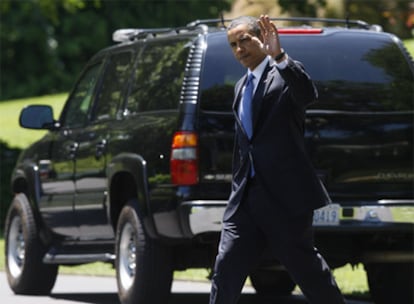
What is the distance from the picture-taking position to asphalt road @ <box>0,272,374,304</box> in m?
12.1

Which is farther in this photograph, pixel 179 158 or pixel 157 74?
pixel 157 74

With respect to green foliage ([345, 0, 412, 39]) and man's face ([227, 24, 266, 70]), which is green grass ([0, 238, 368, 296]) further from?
green foliage ([345, 0, 412, 39])

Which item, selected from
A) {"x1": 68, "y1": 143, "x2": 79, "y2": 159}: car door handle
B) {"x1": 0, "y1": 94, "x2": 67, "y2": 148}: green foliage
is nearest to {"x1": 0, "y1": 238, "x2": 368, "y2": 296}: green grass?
{"x1": 68, "y1": 143, "x2": 79, "y2": 159}: car door handle

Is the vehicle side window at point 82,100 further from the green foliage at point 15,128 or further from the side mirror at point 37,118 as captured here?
the green foliage at point 15,128

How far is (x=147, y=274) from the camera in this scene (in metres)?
10.1

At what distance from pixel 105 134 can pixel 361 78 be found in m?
2.04

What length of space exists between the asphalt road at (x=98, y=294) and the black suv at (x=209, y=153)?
0.81 m

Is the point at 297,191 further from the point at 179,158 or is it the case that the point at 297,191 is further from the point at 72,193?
the point at 72,193

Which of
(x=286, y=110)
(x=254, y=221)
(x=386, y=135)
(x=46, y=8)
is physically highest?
(x=286, y=110)

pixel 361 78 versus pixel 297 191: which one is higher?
pixel 297 191

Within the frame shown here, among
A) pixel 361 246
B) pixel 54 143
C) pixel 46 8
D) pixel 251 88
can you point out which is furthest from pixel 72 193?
pixel 46 8

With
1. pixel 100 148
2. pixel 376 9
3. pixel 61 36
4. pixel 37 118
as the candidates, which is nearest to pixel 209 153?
pixel 100 148

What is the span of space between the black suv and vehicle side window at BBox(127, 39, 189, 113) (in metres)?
0.01

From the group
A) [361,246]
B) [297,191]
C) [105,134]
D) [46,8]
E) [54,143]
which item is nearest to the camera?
[297,191]
